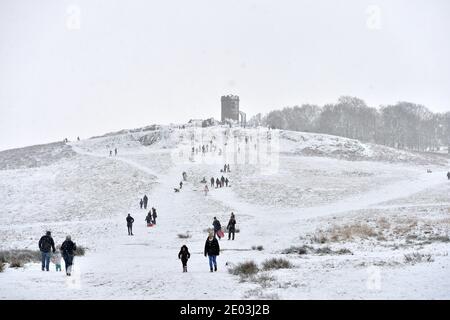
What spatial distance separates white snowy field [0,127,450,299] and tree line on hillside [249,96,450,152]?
37.8 metres

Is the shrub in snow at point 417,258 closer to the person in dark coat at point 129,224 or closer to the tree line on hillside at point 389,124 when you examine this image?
the person in dark coat at point 129,224

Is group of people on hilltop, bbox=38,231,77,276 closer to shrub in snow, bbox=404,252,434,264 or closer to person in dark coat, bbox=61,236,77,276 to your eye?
person in dark coat, bbox=61,236,77,276

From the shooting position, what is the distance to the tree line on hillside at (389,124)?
12644cm

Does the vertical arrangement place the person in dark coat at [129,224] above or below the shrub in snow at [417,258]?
below

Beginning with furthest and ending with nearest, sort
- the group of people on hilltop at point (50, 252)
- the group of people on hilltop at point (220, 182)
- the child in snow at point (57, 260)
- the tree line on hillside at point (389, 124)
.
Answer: the tree line on hillside at point (389, 124)
the group of people on hilltop at point (220, 182)
the child in snow at point (57, 260)
the group of people on hilltop at point (50, 252)

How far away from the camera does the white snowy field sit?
14658mm

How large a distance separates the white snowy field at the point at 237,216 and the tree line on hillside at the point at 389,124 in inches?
1490

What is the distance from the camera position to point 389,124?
127875 millimetres

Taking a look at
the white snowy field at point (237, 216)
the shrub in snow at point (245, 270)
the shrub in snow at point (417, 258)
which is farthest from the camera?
the shrub in snow at point (245, 270)

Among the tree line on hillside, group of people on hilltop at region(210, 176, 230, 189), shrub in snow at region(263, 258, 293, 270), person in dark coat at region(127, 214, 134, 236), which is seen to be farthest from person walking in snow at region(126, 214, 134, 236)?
the tree line on hillside

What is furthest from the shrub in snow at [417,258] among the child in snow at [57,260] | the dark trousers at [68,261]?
the child in snow at [57,260]

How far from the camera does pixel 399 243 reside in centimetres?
2294

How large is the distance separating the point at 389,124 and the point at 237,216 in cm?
10081
